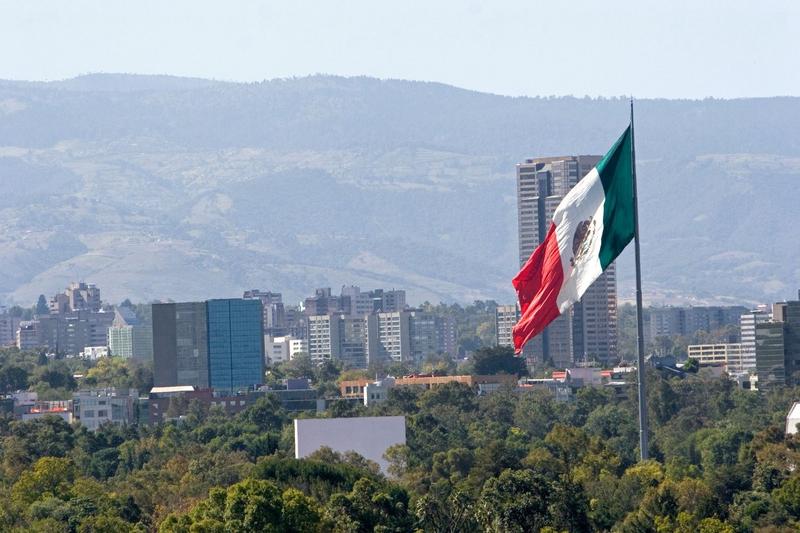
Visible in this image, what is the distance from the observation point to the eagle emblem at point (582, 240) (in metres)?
30.5

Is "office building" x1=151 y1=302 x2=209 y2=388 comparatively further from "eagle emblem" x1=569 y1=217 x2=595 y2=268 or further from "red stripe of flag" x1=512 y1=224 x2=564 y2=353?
"eagle emblem" x1=569 y1=217 x2=595 y2=268

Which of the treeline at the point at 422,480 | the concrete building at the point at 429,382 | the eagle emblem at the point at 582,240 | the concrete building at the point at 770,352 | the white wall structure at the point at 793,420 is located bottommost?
the treeline at the point at 422,480

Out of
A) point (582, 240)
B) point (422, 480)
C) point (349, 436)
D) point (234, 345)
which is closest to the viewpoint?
point (582, 240)

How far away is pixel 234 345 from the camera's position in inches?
7333

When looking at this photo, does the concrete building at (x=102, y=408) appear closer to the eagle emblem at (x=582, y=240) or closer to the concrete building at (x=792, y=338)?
the concrete building at (x=792, y=338)

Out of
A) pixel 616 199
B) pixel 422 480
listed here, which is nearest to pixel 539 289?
pixel 616 199

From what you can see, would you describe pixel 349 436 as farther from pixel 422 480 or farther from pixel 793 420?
pixel 793 420

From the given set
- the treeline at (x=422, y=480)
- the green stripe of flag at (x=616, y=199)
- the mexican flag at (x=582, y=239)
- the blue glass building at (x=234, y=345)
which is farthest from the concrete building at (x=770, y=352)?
the green stripe of flag at (x=616, y=199)

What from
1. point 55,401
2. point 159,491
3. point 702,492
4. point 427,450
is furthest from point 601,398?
point 702,492

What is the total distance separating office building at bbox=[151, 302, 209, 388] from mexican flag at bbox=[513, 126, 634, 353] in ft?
495

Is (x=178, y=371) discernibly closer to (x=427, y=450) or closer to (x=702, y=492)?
(x=427, y=450)

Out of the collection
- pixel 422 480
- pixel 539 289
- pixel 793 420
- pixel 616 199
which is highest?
pixel 616 199

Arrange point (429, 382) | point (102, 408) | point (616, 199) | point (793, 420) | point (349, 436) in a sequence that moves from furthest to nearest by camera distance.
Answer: point (429, 382)
point (102, 408)
point (793, 420)
point (349, 436)
point (616, 199)

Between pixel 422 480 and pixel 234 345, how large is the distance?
121622mm
